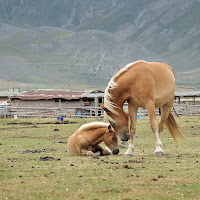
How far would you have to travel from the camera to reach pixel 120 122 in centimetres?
1165

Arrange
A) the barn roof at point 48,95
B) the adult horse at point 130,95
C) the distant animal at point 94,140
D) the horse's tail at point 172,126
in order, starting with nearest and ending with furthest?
the adult horse at point 130,95 → the distant animal at point 94,140 → the horse's tail at point 172,126 → the barn roof at point 48,95

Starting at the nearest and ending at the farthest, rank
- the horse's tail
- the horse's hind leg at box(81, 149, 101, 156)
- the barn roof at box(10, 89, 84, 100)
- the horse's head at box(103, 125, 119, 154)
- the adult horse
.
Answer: the adult horse < the horse's head at box(103, 125, 119, 154) < the horse's hind leg at box(81, 149, 101, 156) < the horse's tail < the barn roof at box(10, 89, 84, 100)

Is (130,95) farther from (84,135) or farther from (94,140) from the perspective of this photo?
(84,135)

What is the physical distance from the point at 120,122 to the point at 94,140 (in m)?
1.14

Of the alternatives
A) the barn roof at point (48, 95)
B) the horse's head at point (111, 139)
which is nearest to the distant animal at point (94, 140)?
the horse's head at point (111, 139)

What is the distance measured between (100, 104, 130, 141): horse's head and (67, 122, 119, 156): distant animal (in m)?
0.29

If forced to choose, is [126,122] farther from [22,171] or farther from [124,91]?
[22,171]

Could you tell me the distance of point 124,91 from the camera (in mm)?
11680

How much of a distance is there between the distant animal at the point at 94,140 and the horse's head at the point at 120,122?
0.94 ft

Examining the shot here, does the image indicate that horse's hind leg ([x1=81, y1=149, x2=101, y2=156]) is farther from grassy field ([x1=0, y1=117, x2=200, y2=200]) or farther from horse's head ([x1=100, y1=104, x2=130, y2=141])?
horse's head ([x1=100, y1=104, x2=130, y2=141])

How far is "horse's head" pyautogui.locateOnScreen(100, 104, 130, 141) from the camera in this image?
11633 mm

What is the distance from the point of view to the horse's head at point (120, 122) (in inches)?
458

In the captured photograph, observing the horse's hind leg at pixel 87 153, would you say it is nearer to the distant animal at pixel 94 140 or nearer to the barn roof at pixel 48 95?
the distant animal at pixel 94 140

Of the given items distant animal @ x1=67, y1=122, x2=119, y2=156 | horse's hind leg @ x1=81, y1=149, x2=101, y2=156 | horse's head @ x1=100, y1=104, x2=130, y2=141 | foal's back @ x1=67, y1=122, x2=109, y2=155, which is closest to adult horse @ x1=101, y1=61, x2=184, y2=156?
horse's head @ x1=100, y1=104, x2=130, y2=141
